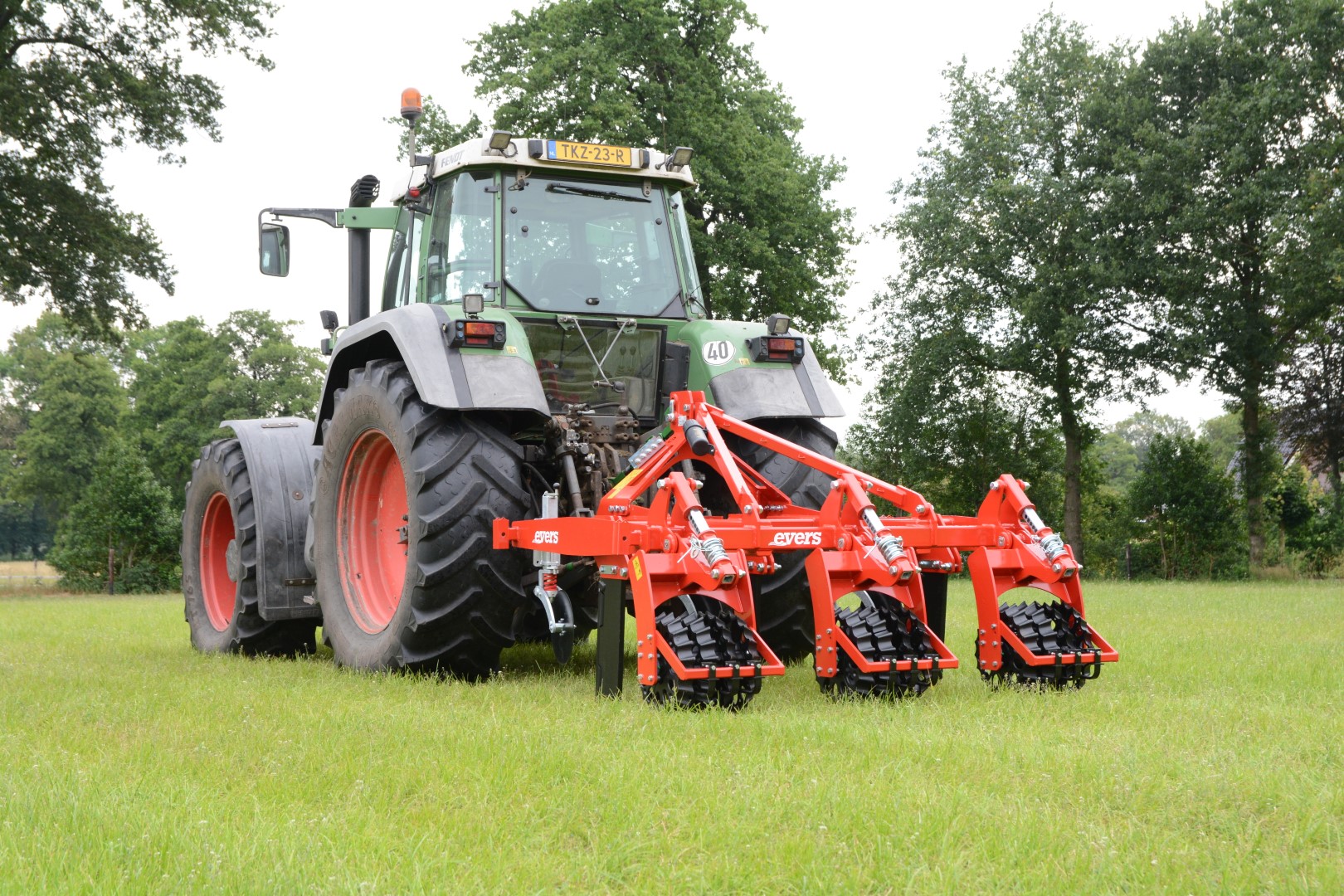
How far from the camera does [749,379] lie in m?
6.48

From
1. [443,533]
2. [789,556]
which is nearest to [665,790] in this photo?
[443,533]

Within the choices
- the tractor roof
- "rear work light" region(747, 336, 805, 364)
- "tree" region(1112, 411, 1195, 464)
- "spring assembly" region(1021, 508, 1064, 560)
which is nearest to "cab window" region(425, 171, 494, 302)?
the tractor roof

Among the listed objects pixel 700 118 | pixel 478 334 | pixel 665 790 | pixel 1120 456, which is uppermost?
pixel 700 118

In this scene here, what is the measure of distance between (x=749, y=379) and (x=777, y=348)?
0.25m

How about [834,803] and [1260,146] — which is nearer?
[834,803]

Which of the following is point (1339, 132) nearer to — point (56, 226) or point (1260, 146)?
point (1260, 146)

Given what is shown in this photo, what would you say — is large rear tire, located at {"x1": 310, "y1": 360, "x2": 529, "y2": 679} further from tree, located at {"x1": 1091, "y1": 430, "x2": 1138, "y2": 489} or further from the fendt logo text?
tree, located at {"x1": 1091, "y1": 430, "x2": 1138, "y2": 489}

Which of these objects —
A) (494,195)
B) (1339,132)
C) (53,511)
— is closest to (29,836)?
(494,195)

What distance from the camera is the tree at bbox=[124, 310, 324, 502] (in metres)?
41.8

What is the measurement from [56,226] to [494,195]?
1511 centimetres

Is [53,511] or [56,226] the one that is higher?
[56,226]

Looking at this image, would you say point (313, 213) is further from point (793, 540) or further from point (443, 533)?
point (793, 540)

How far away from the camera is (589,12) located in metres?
25.8

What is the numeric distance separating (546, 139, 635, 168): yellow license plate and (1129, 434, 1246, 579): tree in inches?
842
